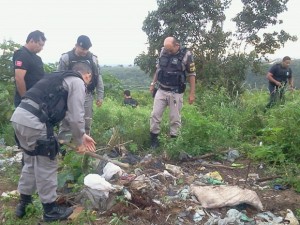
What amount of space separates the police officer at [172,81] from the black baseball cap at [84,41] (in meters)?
1.19

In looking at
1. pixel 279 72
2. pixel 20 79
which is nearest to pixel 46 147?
pixel 20 79

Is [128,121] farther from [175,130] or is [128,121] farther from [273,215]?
[273,215]

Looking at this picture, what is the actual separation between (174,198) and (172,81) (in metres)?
2.17

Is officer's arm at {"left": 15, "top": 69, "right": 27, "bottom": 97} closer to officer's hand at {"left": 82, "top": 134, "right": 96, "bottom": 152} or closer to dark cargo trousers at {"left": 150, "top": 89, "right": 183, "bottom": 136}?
officer's hand at {"left": 82, "top": 134, "right": 96, "bottom": 152}

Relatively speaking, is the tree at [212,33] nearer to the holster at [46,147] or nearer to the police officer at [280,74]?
the police officer at [280,74]

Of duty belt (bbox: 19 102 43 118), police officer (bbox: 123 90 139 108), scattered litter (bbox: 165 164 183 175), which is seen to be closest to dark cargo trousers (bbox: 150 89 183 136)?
scattered litter (bbox: 165 164 183 175)

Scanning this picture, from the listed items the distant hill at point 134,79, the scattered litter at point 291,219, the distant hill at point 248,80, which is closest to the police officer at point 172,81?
the scattered litter at point 291,219

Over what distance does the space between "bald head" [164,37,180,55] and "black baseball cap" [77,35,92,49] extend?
1.17 meters

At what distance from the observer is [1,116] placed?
22.6ft

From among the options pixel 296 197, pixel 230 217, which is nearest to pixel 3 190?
pixel 230 217

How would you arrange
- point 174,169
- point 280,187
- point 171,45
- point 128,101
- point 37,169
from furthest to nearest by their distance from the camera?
point 128,101 < point 171,45 < point 174,169 < point 280,187 < point 37,169

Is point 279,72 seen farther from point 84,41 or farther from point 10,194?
point 10,194

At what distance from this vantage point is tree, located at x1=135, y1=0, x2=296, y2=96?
15.0 metres

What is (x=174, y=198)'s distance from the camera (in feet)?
13.0
